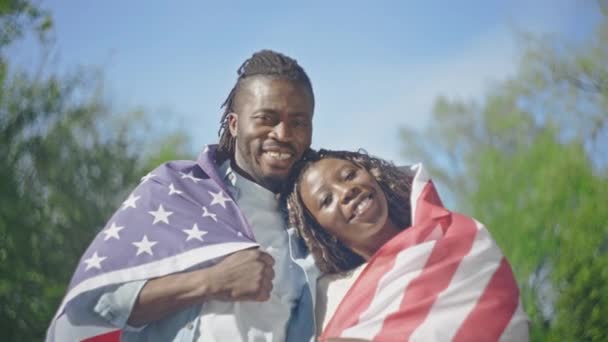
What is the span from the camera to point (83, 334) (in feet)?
8.20

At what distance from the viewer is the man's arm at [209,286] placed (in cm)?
246

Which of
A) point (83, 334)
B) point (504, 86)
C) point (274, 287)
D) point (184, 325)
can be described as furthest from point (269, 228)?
point (504, 86)

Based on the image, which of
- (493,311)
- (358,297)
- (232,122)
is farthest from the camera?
(232,122)

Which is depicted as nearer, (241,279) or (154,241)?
(241,279)

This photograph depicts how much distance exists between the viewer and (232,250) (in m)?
2.53

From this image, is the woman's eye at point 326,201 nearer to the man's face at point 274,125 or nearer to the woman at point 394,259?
the woman at point 394,259

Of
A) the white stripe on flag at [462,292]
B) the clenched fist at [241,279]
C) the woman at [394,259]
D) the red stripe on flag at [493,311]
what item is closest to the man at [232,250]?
the clenched fist at [241,279]

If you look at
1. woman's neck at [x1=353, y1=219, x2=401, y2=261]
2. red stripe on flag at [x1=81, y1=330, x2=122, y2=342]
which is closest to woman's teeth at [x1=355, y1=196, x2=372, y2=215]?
Result: woman's neck at [x1=353, y1=219, x2=401, y2=261]

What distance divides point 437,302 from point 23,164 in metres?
11.5

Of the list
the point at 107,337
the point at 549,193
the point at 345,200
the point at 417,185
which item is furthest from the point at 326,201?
the point at 549,193

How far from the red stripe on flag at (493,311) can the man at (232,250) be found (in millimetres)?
572

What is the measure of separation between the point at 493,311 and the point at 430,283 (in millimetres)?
213

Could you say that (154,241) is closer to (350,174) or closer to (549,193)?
(350,174)

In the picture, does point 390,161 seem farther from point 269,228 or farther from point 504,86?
point 504,86
